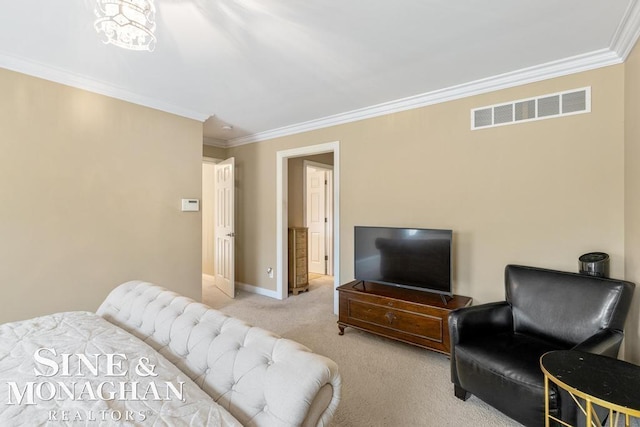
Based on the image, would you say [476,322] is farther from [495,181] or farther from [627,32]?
[627,32]

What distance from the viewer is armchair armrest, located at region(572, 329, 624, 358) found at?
162cm

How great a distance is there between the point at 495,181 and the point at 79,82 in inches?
156

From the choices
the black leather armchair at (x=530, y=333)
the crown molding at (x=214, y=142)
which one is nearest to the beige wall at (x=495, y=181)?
the black leather armchair at (x=530, y=333)

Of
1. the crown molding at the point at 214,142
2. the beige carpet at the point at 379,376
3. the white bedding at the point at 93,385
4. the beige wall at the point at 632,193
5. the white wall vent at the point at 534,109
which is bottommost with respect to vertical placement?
the beige carpet at the point at 379,376

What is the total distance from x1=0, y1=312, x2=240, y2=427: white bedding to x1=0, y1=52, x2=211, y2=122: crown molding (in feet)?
7.39

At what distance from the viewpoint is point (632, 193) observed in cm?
204

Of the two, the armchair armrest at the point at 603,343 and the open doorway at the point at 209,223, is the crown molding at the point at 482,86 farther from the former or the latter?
the open doorway at the point at 209,223

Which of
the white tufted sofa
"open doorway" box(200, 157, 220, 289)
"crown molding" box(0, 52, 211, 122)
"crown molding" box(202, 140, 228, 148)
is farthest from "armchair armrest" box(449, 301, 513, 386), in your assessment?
"open doorway" box(200, 157, 220, 289)

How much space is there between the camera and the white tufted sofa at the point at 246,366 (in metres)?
0.94

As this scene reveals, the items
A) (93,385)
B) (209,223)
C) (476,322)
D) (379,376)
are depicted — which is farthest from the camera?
(209,223)

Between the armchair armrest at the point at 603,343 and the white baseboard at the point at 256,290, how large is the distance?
11.7 ft

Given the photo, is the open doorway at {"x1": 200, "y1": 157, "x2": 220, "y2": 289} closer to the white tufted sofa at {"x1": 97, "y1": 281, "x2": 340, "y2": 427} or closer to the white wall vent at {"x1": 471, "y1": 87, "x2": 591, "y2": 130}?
the white tufted sofa at {"x1": 97, "y1": 281, "x2": 340, "y2": 427}

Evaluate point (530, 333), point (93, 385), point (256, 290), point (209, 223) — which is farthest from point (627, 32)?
point (209, 223)

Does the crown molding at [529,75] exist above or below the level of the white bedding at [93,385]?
above
